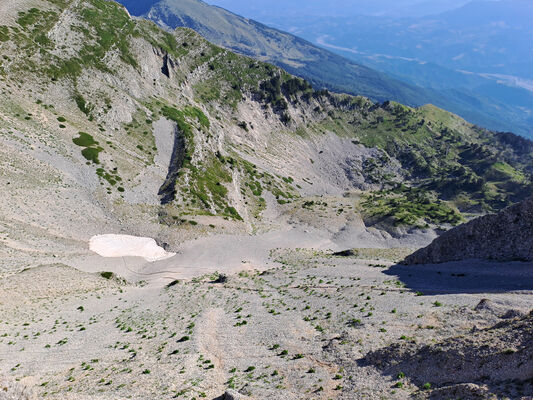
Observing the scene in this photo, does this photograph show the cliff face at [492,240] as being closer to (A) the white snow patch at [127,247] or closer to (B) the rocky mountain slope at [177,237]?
(B) the rocky mountain slope at [177,237]

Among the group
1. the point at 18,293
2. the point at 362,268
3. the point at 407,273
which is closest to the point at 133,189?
the point at 18,293

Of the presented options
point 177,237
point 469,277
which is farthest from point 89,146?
point 469,277

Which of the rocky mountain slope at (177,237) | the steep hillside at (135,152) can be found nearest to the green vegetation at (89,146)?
the steep hillside at (135,152)

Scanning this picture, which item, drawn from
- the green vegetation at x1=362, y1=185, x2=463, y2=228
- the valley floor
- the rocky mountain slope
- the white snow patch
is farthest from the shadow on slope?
the green vegetation at x1=362, y1=185, x2=463, y2=228

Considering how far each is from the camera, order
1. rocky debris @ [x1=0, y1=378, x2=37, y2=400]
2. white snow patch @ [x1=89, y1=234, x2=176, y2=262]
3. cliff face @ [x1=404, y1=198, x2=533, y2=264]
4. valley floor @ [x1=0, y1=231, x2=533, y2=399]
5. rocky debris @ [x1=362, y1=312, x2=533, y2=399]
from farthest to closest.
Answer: white snow patch @ [x1=89, y1=234, x2=176, y2=262] < cliff face @ [x1=404, y1=198, x2=533, y2=264] < valley floor @ [x1=0, y1=231, x2=533, y2=399] < rocky debris @ [x1=0, y1=378, x2=37, y2=400] < rocky debris @ [x1=362, y1=312, x2=533, y2=399]

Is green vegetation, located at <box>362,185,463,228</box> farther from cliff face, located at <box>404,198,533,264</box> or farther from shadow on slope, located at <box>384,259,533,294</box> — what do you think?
shadow on slope, located at <box>384,259,533,294</box>

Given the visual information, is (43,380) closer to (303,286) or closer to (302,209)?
(303,286)
